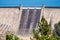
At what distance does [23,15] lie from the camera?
6400 cm

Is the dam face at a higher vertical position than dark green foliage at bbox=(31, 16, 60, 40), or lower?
higher

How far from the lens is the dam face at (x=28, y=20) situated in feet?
197

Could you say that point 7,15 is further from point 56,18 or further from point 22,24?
point 56,18

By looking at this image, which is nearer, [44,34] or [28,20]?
[44,34]

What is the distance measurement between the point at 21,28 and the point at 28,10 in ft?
19.1

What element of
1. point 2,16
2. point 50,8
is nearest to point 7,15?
point 2,16

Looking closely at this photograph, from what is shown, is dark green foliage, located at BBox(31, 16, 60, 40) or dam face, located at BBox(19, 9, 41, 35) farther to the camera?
dam face, located at BBox(19, 9, 41, 35)

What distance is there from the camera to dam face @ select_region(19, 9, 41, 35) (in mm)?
59938

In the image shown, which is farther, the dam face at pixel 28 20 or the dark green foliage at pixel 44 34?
the dam face at pixel 28 20

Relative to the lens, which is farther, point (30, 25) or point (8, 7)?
point (8, 7)

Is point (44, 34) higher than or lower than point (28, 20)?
lower

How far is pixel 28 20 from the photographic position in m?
62.5

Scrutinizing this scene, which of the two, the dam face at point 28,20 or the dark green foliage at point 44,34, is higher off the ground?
the dam face at point 28,20

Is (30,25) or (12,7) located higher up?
(12,7)
